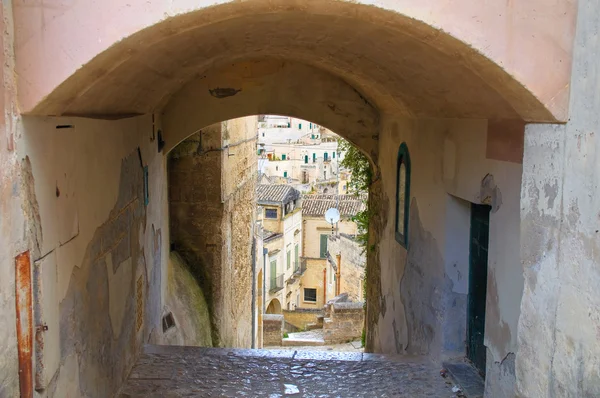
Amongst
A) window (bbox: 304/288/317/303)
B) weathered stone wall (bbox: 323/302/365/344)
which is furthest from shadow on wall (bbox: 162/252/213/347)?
window (bbox: 304/288/317/303)

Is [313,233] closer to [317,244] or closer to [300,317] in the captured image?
[317,244]

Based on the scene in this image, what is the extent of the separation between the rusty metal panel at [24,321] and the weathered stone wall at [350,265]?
2620 cm

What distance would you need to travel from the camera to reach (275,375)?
17.7 feet

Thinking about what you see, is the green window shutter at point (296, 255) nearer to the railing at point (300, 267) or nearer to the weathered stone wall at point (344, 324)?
the railing at point (300, 267)

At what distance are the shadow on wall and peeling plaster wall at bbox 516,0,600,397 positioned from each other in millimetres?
5192

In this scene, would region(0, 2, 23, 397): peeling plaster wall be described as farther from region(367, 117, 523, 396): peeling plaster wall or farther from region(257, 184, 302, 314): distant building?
region(257, 184, 302, 314): distant building

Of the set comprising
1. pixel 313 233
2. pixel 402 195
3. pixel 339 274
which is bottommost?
pixel 339 274

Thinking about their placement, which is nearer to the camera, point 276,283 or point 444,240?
point 444,240

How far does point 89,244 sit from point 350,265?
26895 millimetres

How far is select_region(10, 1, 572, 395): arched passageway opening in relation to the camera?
3027 millimetres

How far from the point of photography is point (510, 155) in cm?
383

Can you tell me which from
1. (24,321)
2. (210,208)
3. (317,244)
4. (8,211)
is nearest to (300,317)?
(317,244)

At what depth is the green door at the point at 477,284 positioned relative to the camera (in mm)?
4723

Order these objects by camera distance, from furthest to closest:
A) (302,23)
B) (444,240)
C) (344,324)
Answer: (344,324) < (444,240) < (302,23)
